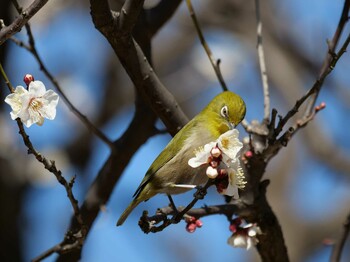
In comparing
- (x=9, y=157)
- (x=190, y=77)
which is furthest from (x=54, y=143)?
(x=190, y=77)

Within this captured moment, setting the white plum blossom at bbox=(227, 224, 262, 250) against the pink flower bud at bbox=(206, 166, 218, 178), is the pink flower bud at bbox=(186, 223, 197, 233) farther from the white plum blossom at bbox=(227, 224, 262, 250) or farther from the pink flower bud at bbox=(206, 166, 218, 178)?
the pink flower bud at bbox=(206, 166, 218, 178)

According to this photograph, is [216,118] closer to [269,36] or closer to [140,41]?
[140,41]

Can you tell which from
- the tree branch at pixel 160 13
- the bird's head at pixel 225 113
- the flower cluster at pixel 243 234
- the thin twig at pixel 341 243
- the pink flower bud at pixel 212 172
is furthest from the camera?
the tree branch at pixel 160 13

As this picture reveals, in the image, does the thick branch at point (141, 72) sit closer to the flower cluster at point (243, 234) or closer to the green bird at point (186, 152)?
the green bird at point (186, 152)

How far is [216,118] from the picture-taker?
3520mm

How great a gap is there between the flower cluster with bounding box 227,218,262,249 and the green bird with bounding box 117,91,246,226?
0.89 feet

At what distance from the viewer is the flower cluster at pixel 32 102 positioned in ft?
7.20

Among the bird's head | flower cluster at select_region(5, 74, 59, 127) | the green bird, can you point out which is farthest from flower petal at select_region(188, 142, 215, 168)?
the bird's head

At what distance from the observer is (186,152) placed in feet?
10.6

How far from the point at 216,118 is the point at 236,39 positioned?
5.77m

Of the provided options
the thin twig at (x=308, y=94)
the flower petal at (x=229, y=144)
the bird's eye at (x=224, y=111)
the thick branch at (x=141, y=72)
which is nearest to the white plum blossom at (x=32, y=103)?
the thick branch at (x=141, y=72)

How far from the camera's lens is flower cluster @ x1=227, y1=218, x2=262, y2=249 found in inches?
119

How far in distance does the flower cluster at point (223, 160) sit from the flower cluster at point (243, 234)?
2.59 ft

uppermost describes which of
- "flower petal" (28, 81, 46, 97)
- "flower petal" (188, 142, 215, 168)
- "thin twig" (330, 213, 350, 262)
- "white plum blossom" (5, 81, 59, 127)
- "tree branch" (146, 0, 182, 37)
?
"tree branch" (146, 0, 182, 37)
